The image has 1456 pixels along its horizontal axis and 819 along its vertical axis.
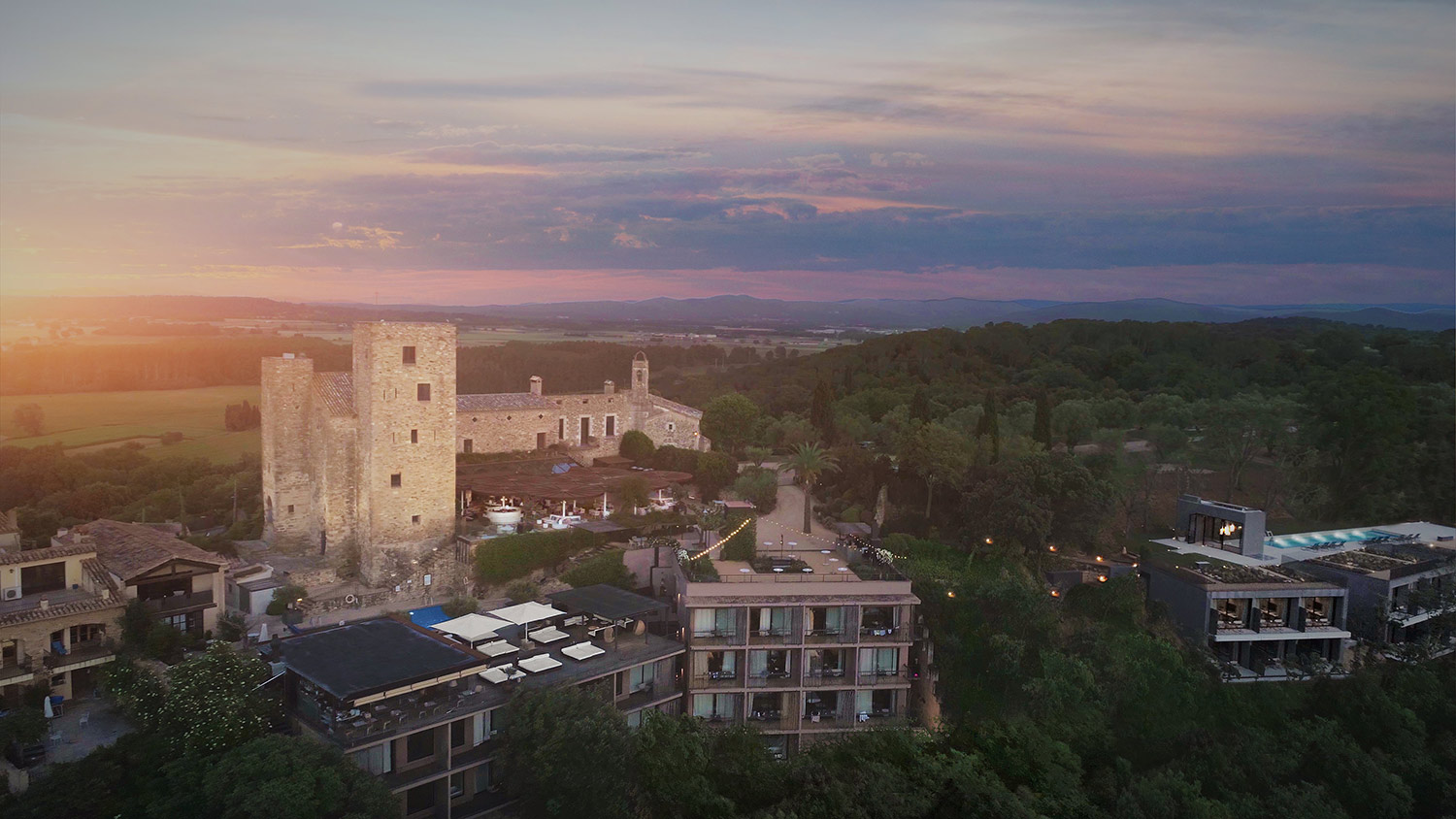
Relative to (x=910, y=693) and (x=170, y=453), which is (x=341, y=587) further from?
(x=170, y=453)

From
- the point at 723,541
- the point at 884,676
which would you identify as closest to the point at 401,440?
the point at 723,541

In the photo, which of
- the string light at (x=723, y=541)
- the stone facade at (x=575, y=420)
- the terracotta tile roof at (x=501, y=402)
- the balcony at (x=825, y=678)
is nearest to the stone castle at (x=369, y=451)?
the terracotta tile roof at (x=501, y=402)

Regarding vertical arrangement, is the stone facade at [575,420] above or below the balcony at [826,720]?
above

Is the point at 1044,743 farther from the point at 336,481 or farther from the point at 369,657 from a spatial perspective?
the point at 336,481

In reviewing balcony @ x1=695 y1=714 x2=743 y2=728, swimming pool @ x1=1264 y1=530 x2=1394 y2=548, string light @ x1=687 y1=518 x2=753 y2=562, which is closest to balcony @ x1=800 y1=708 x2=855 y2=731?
balcony @ x1=695 y1=714 x2=743 y2=728

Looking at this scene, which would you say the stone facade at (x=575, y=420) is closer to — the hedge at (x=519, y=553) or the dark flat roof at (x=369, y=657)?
the hedge at (x=519, y=553)

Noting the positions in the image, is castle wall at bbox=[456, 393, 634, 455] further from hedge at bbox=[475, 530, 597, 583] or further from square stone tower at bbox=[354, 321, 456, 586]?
hedge at bbox=[475, 530, 597, 583]

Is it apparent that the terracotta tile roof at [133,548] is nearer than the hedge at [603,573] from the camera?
Yes
